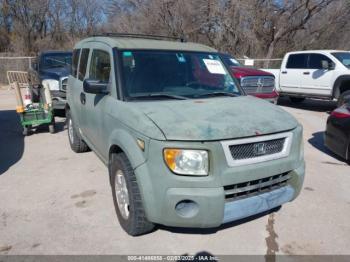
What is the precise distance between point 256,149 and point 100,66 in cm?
243

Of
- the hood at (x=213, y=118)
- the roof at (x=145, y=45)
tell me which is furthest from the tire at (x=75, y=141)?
the hood at (x=213, y=118)

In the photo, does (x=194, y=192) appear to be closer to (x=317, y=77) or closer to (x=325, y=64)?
(x=325, y=64)

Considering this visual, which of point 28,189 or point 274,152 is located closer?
point 274,152

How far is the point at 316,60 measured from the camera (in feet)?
36.4

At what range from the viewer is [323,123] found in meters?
9.12

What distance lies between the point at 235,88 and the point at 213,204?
2.01m

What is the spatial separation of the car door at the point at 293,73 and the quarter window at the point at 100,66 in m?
8.99

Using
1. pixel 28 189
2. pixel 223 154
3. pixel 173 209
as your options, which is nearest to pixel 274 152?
pixel 223 154

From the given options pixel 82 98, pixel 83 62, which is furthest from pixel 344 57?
pixel 82 98

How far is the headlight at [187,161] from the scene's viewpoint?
9.06ft

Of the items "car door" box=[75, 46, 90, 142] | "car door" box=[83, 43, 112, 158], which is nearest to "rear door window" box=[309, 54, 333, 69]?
"car door" box=[75, 46, 90, 142]

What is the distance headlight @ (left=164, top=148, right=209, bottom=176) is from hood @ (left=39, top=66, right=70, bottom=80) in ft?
23.6

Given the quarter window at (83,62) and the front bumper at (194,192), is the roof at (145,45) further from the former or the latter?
the front bumper at (194,192)

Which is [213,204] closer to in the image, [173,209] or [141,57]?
[173,209]
